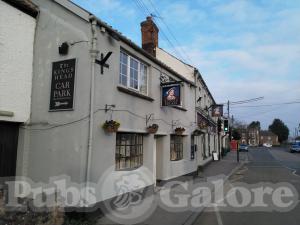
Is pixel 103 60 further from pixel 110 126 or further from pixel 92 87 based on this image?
pixel 110 126

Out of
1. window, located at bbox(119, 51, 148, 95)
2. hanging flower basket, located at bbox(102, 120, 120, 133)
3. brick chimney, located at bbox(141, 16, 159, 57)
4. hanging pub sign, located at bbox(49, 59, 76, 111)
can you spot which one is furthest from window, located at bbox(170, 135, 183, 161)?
hanging pub sign, located at bbox(49, 59, 76, 111)

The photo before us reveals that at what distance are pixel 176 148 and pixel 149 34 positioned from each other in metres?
7.25

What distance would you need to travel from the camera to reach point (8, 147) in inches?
336

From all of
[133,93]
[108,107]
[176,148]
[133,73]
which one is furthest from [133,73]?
[176,148]

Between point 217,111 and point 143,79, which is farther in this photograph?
point 217,111

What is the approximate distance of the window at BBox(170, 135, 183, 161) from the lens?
14.5m

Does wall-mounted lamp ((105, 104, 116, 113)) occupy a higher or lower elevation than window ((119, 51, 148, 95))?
lower

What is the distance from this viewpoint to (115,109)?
9.13 m

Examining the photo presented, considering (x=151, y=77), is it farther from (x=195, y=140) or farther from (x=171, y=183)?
(x=195, y=140)

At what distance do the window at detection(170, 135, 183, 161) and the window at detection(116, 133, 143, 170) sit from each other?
3.50 m

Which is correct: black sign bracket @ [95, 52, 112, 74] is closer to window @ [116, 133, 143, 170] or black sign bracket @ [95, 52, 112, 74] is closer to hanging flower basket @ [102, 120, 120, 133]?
hanging flower basket @ [102, 120, 120, 133]
